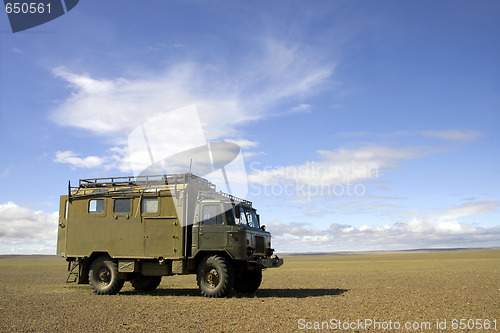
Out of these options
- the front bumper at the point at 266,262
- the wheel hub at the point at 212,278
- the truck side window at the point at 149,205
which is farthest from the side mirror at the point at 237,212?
the truck side window at the point at 149,205

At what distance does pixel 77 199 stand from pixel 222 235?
6.13 metres

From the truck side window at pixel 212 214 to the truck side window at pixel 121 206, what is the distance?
3020 mm

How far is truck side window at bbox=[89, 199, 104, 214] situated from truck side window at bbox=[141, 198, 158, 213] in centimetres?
182

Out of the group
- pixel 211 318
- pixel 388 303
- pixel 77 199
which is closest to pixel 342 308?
pixel 388 303

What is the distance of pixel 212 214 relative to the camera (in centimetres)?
1564

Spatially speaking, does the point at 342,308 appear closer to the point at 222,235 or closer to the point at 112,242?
the point at 222,235

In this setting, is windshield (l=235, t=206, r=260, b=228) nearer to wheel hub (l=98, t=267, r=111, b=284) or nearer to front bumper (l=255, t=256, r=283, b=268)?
front bumper (l=255, t=256, r=283, b=268)

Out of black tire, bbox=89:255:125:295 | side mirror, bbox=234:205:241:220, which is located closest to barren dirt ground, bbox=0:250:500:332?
black tire, bbox=89:255:125:295

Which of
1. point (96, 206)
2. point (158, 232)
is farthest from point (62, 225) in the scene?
point (158, 232)

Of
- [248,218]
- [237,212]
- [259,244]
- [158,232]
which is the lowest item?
[259,244]

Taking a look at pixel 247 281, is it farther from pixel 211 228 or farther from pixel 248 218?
pixel 211 228

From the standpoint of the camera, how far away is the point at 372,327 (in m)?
10.1

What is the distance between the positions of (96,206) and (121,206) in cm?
112

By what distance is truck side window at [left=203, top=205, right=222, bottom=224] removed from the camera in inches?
612
